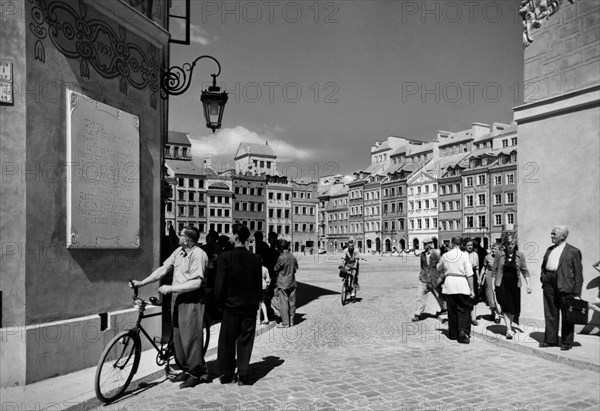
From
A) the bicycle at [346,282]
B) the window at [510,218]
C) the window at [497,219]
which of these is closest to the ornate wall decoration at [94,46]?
the bicycle at [346,282]

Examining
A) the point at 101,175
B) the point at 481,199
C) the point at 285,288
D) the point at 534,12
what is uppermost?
the point at 534,12

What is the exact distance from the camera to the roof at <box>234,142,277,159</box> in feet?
409

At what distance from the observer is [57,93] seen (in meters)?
7.36

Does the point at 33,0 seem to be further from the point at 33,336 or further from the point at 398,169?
the point at 398,169

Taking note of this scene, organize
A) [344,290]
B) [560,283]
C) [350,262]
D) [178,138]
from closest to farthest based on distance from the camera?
[560,283] < [350,262] < [344,290] < [178,138]

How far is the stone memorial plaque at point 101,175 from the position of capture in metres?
7.56

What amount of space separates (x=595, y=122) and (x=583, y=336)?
12.7 feet

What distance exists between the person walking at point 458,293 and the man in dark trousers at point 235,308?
4363 mm

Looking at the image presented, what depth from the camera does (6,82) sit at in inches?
266

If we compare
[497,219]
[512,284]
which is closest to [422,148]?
[497,219]

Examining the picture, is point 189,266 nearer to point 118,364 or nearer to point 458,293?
point 118,364

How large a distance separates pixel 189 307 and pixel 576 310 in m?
5.81

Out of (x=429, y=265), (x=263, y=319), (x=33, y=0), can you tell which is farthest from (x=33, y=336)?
(x=429, y=265)

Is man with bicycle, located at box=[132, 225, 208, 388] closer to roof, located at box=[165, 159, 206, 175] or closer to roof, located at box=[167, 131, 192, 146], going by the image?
roof, located at box=[165, 159, 206, 175]
